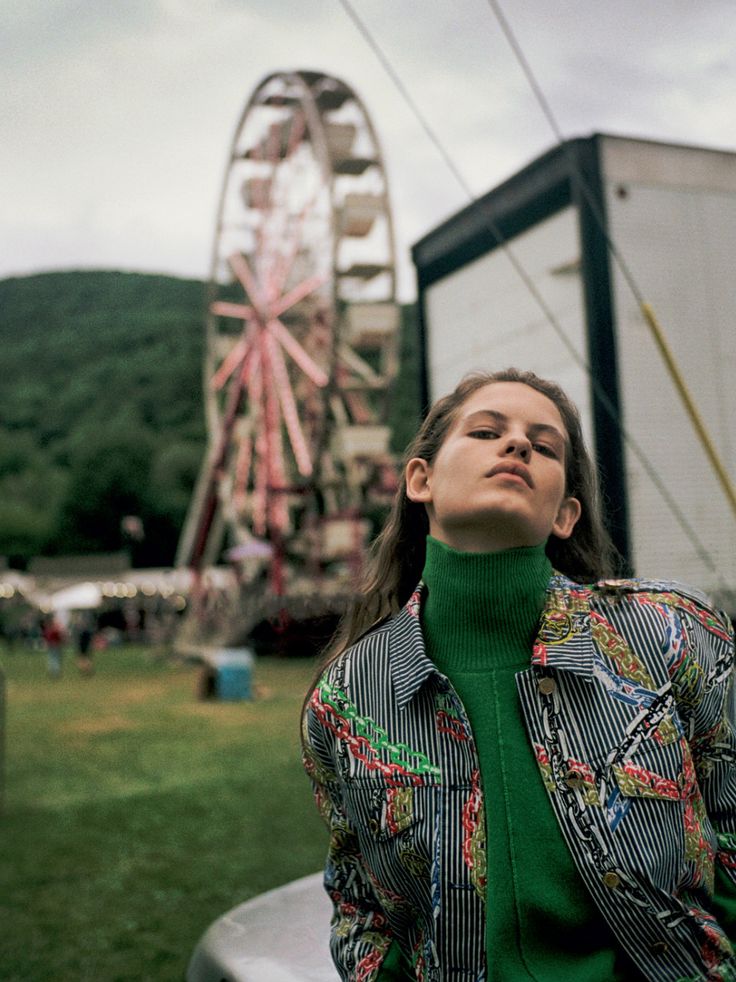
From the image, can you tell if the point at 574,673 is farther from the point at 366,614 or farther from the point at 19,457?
the point at 19,457

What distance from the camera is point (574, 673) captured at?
111 centimetres

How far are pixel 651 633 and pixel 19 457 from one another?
54332 millimetres

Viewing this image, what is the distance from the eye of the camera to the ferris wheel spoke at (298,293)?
68.2 feet

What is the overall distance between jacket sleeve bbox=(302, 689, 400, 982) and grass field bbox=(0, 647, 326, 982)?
255 cm

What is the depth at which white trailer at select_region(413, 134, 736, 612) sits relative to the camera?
4008 millimetres

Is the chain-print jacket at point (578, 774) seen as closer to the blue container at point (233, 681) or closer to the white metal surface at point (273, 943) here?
the white metal surface at point (273, 943)

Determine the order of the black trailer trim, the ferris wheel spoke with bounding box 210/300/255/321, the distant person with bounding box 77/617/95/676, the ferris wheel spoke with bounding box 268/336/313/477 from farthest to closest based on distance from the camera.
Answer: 1. the ferris wheel spoke with bounding box 210/300/255/321
2. the ferris wheel spoke with bounding box 268/336/313/477
3. the distant person with bounding box 77/617/95/676
4. the black trailer trim

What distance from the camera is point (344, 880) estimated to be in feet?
4.11

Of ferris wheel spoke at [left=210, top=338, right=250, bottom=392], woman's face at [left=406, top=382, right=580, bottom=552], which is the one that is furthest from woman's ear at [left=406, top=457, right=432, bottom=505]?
ferris wheel spoke at [left=210, top=338, right=250, bottom=392]

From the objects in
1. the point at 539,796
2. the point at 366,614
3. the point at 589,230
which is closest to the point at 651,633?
the point at 539,796

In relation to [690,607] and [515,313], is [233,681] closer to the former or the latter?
[515,313]

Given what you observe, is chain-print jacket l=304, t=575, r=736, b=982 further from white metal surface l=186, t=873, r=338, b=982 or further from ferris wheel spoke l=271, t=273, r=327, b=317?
ferris wheel spoke l=271, t=273, r=327, b=317

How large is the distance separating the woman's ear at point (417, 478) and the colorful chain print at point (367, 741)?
0.26 m

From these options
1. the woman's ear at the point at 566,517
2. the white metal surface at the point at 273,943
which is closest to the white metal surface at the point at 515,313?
the white metal surface at the point at 273,943
